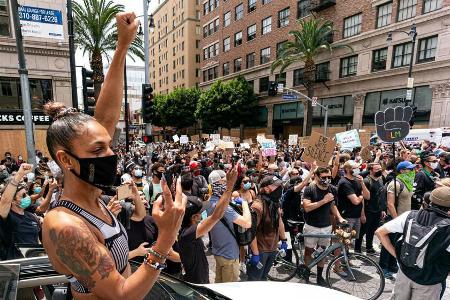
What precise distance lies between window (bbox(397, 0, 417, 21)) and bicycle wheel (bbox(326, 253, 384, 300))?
22.6 metres

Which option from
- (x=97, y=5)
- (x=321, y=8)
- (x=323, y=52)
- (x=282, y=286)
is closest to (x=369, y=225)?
(x=282, y=286)

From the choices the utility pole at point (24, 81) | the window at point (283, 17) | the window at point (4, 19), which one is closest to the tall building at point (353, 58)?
the window at point (283, 17)

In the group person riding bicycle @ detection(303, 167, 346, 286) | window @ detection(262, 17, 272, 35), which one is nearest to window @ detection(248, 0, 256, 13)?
window @ detection(262, 17, 272, 35)

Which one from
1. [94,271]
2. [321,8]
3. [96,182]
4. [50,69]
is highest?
[321,8]

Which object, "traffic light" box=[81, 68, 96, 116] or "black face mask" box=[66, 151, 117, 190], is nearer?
"black face mask" box=[66, 151, 117, 190]

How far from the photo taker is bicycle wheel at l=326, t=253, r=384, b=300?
4.41 metres

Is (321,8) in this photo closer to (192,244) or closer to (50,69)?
(50,69)

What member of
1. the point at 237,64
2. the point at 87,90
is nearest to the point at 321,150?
the point at 87,90

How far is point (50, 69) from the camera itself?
672 inches

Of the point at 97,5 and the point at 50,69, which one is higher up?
the point at 97,5

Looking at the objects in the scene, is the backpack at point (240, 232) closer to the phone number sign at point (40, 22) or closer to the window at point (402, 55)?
the phone number sign at point (40, 22)

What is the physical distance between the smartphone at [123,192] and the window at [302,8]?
3057 cm

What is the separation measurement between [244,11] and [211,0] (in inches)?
402

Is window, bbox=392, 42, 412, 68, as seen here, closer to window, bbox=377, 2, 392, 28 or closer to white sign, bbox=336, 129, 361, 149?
window, bbox=377, 2, 392, 28
